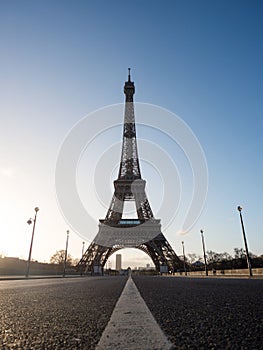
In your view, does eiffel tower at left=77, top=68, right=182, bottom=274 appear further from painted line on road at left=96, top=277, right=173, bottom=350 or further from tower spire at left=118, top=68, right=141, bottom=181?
painted line on road at left=96, top=277, right=173, bottom=350

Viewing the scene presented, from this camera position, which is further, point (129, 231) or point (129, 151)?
point (129, 151)

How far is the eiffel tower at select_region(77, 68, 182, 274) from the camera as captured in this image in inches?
1523

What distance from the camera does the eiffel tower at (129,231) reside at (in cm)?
3869

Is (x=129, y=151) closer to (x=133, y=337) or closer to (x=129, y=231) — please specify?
(x=129, y=231)

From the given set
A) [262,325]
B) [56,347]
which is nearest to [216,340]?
[262,325]

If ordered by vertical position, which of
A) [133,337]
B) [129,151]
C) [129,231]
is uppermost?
[129,151]

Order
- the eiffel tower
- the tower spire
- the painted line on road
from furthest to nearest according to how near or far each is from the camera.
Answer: the tower spire < the eiffel tower < the painted line on road

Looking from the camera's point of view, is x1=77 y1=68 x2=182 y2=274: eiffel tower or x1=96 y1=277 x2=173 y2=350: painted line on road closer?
x1=96 y1=277 x2=173 y2=350: painted line on road

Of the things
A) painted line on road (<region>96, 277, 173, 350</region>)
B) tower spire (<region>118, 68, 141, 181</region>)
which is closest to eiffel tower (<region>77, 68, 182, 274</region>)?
tower spire (<region>118, 68, 141, 181</region>)

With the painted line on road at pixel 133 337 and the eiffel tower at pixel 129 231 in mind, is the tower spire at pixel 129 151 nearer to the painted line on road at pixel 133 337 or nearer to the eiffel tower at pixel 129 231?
the eiffel tower at pixel 129 231

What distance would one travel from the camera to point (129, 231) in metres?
41.1

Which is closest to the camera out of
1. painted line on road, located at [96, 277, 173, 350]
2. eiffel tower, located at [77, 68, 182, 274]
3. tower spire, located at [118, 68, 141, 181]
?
painted line on road, located at [96, 277, 173, 350]

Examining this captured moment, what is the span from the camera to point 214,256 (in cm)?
7456

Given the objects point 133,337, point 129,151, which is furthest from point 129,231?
point 133,337
